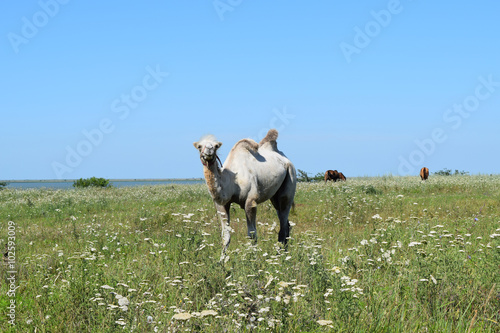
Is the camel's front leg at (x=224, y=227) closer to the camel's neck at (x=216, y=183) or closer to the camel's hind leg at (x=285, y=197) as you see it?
the camel's neck at (x=216, y=183)

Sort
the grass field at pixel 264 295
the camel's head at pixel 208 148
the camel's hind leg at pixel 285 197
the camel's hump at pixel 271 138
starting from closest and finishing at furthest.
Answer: the grass field at pixel 264 295
the camel's head at pixel 208 148
the camel's hind leg at pixel 285 197
the camel's hump at pixel 271 138

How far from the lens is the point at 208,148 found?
6.47 metres

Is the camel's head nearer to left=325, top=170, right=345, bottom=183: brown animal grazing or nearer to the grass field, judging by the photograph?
the grass field

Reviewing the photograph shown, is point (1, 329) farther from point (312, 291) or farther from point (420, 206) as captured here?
point (420, 206)

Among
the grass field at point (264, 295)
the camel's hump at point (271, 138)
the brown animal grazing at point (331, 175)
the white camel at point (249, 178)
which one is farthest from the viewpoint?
the brown animal grazing at point (331, 175)

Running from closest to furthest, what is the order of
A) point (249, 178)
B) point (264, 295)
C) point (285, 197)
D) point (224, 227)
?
point (264, 295) → point (224, 227) → point (249, 178) → point (285, 197)

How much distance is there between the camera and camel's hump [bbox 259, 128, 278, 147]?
8.74 metres

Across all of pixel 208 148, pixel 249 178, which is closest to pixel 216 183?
pixel 208 148

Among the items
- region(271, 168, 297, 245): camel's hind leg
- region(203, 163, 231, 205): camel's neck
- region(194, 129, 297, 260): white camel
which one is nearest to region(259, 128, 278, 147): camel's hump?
region(194, 129, 297, 260): white camel

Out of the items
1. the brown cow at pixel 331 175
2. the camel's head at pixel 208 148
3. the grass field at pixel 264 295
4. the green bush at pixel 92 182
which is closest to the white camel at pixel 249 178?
the camel's head at pixel 208 148

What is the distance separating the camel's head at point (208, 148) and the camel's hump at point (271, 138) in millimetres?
2203

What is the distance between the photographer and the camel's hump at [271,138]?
874 centimetres

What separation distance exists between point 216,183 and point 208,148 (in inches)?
24.2

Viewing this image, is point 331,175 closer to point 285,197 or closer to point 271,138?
point 271,138
